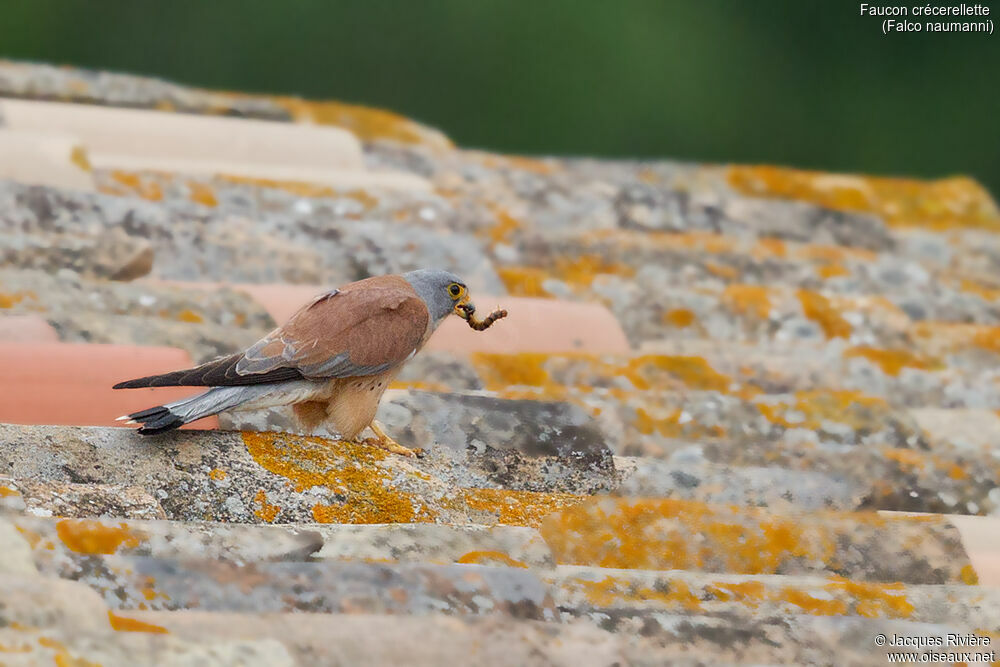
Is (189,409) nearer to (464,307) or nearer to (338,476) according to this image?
(338,476)

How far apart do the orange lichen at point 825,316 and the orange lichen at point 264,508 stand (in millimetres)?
1982

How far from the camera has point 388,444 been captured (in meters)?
2.27

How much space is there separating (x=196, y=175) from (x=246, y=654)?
2.63m

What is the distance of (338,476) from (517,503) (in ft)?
0.92

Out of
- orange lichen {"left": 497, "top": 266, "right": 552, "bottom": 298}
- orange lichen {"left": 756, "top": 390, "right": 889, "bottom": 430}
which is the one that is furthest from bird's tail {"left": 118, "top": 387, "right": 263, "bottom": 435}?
orange lichen {"left": 497, "top": 266, "right": 552, "bottom": 298}

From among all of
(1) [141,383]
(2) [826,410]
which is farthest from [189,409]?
(2) [826,410]

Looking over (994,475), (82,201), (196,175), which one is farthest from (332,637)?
(196,175)

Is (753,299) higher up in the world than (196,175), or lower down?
lower down

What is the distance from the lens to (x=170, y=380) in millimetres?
2002

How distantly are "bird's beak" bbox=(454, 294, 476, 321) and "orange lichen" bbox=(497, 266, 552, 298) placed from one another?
2.94 ft

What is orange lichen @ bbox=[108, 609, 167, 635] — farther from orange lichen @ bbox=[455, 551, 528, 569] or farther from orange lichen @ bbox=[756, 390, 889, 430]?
orange lichen @ bbox=[756, 390, 889, 430]

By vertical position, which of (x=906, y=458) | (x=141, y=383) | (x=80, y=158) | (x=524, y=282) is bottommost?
(x=906, y=458)

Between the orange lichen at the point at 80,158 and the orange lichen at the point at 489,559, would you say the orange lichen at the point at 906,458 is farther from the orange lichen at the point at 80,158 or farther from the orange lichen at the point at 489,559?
the orange lichen at the point at 80,158

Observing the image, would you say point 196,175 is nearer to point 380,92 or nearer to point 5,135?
point 5,135
